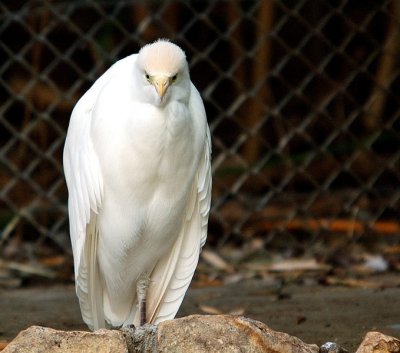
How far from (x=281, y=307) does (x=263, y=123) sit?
5.09 ft

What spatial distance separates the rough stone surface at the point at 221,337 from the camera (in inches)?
98.2

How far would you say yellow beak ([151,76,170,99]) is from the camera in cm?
297

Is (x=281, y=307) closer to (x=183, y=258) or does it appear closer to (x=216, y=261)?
(x=183, y=258)

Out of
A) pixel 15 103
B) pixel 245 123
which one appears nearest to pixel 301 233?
pixel 245 123

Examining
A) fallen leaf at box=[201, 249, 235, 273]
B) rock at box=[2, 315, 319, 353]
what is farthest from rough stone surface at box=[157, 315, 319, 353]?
fallen leaf at box=[201, 249, 235, 273]

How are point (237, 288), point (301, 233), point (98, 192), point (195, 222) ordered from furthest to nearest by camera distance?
point (301, 233)
point (237, 288)
point (195, 222)
point (98, 192)

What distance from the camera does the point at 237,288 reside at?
4.52m

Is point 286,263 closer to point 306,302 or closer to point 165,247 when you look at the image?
point 306,302

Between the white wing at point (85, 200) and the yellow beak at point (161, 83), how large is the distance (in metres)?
0.39

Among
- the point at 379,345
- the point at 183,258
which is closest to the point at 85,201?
the point at 183,258

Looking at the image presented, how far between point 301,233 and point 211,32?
1.26 m

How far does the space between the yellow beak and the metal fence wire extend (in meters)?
2.15

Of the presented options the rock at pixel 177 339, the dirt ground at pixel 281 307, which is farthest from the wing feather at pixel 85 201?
the rock at pixel 177 339

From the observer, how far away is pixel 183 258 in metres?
3.56
